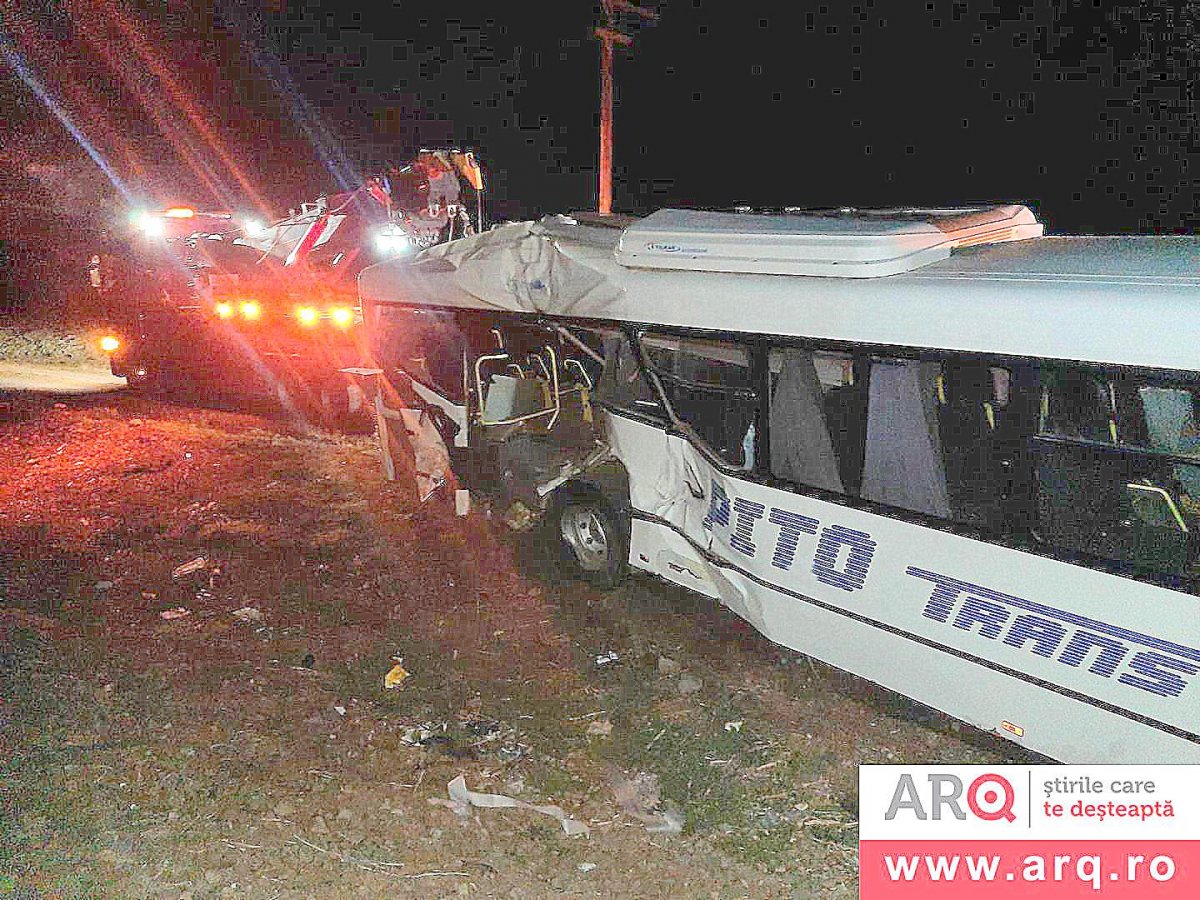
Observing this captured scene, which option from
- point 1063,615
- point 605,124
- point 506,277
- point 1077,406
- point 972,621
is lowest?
point 972,621

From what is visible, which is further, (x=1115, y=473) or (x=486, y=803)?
(x=486, y=803)

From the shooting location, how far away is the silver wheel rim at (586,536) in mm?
5785

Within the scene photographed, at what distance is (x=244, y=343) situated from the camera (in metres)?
11.9

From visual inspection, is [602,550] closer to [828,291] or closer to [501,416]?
[501,416]

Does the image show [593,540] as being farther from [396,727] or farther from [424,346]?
[424,346]

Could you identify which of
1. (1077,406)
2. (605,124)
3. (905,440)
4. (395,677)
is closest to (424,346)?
(395,677)

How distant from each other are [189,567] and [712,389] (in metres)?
4.25

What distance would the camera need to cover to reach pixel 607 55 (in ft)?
48.1

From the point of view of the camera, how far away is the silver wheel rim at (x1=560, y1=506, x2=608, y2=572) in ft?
19.0

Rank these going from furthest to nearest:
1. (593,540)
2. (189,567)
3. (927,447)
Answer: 1. (189,567)
2. (593,540)
3. (927,447)

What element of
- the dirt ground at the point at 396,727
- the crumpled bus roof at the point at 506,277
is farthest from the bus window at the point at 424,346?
the dirt ground at the point at 396,727

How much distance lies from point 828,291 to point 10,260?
31203 mm

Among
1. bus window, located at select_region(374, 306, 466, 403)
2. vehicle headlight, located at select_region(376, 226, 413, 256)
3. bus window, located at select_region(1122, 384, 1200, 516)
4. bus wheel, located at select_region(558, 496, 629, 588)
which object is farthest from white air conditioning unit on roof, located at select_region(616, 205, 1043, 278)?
vehicle headlight, located at select_region(376, 226, 413, 256)

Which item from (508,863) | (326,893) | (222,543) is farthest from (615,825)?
(222,543)
